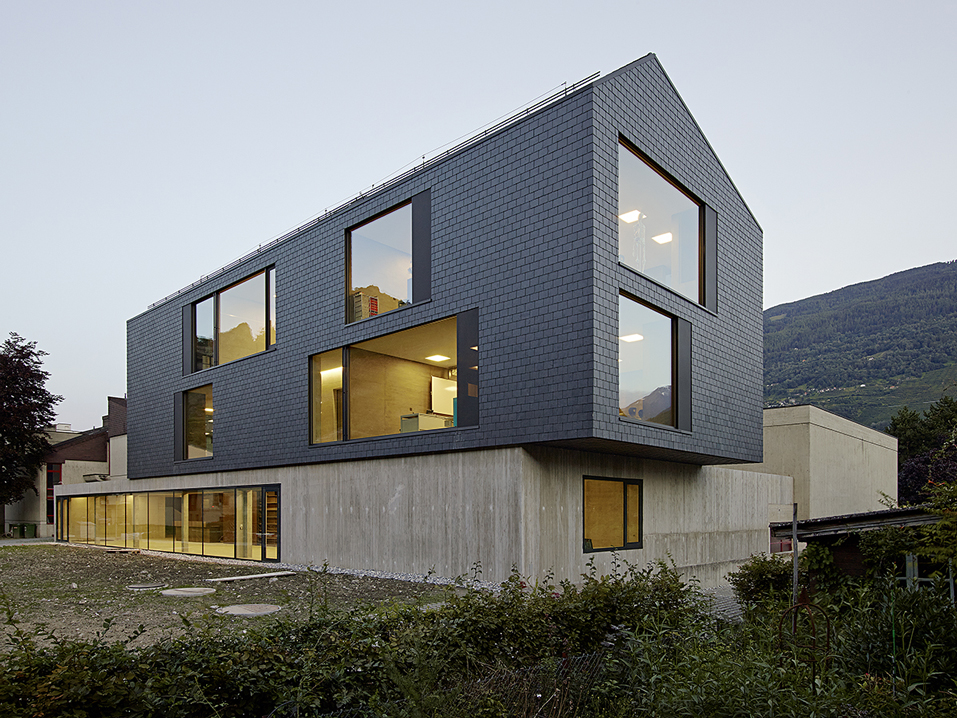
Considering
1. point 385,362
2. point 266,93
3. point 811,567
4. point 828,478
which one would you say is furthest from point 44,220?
point 811,567

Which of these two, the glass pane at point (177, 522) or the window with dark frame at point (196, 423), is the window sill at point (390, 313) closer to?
the window with dark frame at point (196, 423)

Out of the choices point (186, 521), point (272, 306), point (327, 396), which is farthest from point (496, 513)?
point (186, 521)

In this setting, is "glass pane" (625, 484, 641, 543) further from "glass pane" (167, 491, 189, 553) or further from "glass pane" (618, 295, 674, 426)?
"glass pane" (167, 491, 189, 553)

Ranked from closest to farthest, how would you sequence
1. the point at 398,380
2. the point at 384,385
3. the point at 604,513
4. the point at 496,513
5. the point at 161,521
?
the point at 496,513 < the point at 604,513 < the point at 384,385 < the point at 398,380 < the point at 161,521

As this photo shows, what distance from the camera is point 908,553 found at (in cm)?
868

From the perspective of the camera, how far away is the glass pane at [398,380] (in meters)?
15.6

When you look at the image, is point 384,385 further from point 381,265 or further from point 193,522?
point 193,522

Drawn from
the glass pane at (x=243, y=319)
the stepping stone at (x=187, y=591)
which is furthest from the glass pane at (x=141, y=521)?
the stepping stone at (x=187, y=591)

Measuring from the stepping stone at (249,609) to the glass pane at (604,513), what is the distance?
614 cm

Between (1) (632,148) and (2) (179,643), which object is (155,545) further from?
(2) (179,643)

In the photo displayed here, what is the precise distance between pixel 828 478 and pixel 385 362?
16953 mm

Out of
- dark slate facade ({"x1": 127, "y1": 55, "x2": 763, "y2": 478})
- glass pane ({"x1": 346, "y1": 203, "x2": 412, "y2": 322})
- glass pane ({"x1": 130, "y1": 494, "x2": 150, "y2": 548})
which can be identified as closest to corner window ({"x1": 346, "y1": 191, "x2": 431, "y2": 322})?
glass pane ({"x1": 346, "y1": 203, "x2": 412, "y2": 322})

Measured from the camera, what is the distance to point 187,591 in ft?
40.8

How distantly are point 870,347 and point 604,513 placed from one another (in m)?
71.5
